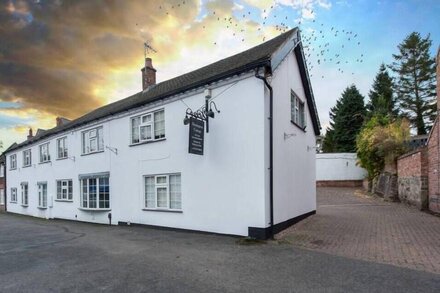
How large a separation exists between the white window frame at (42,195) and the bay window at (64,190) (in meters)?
3.03

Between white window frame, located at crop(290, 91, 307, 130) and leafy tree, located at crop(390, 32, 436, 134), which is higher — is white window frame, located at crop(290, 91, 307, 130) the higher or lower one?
the lower one

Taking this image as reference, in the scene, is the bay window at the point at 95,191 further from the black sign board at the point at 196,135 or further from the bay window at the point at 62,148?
the black sign board at the point at 196,135

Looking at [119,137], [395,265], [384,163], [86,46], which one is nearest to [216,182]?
[395,265]

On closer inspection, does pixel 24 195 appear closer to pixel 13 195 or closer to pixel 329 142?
pixel 13 195

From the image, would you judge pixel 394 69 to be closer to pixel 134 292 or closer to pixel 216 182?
pixel 216 182

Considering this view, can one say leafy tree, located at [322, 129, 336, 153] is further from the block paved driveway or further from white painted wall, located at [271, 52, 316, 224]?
white painted wall, located at [271, 52, 316, 224]

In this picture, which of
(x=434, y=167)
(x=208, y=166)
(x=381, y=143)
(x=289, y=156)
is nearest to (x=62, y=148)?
(x=208, y=166)

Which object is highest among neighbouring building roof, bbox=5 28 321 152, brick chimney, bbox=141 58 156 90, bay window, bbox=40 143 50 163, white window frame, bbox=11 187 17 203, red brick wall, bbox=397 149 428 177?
brick chimney, bbox=141 58 156 90

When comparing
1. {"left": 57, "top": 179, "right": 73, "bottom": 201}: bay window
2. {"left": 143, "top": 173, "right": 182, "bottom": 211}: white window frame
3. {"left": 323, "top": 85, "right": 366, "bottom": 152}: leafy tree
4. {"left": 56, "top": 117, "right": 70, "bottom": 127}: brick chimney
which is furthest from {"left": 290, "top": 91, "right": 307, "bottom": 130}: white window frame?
{"left": 323, "top": 85, "right": 366, "bottom": 152}: leafy tree

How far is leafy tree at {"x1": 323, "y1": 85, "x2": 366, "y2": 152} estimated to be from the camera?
143 feet

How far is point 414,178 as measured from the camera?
680 inches

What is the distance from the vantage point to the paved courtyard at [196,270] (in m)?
5.98

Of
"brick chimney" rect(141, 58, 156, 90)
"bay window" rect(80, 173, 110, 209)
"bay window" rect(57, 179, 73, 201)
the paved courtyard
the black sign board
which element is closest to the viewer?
the paved courtyard

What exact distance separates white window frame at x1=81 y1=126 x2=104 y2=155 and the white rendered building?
0.19 ft
